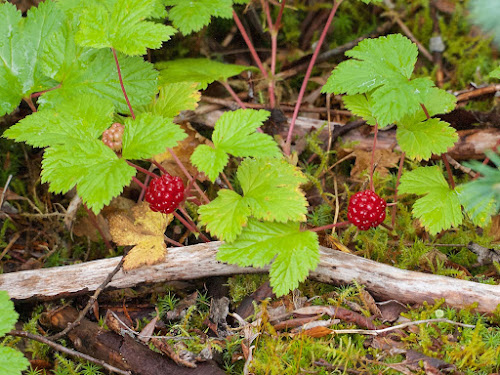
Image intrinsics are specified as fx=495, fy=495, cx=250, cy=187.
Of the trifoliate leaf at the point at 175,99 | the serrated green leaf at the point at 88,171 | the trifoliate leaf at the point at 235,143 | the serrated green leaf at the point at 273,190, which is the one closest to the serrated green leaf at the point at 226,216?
the serrated green leaf at the point at 273,190

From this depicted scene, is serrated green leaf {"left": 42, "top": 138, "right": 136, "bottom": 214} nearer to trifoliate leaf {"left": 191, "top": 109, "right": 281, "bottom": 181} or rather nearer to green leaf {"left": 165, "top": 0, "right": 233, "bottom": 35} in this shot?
trifoliate leaf {"left": 191, "top": 109, "right": 281, "bottom": 181}

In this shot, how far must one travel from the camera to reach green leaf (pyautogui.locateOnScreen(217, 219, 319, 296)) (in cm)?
221

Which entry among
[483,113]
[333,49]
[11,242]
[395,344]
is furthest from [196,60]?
[395,344]

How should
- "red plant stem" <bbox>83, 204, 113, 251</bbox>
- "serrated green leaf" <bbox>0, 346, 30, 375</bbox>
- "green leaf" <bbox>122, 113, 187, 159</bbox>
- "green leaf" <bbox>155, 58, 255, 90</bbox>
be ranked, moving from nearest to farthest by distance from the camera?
"serrated green leaf" <bbox>0, 346, 30, 375</bbox> < "green leaf" <bbox>122, 113, 187, 159</bbox> < "red plant stem" <bbox>83, 204, 113, 251</bbox> < "green leaf" <bbox>155, 58, 255, 90</bbox>

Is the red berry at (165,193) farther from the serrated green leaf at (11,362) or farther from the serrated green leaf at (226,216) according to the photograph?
the serrated green leaf at (11,362)

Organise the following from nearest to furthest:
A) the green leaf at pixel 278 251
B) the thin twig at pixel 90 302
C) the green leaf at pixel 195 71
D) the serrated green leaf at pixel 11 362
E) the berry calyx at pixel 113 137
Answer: the serrated green leaf at pixel 11 362, the green leaf at pixel 278 251, the thin twig at pixel 90 302, the berry calyx at pixel 113 137, the green leaf at pixel 195 71

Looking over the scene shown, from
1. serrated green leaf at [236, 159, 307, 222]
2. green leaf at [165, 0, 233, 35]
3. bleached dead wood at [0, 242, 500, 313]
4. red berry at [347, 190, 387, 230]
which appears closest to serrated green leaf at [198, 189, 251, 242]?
serrated green leaf at [236, 159, 307, 222]

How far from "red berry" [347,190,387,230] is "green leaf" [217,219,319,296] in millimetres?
236

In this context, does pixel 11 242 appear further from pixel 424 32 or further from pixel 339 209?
pixel 424 32

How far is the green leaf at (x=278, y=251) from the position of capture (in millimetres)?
2213

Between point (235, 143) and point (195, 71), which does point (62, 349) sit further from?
point (195, 71)

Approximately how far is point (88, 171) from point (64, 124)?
1.09 feet

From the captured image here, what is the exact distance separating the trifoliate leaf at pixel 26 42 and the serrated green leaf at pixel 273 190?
1343mm

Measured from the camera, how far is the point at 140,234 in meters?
2.62
